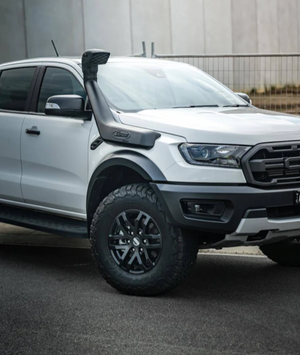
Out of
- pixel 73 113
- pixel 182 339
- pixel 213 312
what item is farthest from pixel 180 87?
pixel 182 339

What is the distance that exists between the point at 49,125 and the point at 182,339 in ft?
8.67

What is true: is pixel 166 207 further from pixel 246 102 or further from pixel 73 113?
pixel 246 102

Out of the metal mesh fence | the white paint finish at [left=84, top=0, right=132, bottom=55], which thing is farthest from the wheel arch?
the white paint finish at [left=84, top=0, right=132, bottom=55]

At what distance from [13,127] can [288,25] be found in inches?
886

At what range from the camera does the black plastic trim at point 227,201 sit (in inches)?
210

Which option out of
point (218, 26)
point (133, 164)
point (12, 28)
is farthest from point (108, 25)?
point (133, 164)

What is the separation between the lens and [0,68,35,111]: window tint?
284 inches

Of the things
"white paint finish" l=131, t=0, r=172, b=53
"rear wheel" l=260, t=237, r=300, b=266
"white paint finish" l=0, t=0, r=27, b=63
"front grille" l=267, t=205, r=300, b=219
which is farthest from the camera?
"white paint finish" l=131, t=0, r=172, b=53

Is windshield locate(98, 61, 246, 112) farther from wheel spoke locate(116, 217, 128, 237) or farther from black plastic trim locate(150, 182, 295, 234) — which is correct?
black plastic trim locate(150, 182, 295, 234)

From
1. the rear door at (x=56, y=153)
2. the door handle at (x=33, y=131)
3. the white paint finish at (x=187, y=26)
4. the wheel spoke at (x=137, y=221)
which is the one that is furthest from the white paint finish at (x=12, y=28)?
the wheel spoke at (x=137, y=221)

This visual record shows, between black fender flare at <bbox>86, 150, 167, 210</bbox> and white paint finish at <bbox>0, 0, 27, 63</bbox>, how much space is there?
665 inches

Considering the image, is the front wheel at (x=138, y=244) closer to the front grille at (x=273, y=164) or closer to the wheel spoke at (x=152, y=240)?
the wheel spoke at (x=152, y=240)

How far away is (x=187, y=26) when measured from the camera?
2366 cm

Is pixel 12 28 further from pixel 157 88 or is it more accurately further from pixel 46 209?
pixel 157 88
